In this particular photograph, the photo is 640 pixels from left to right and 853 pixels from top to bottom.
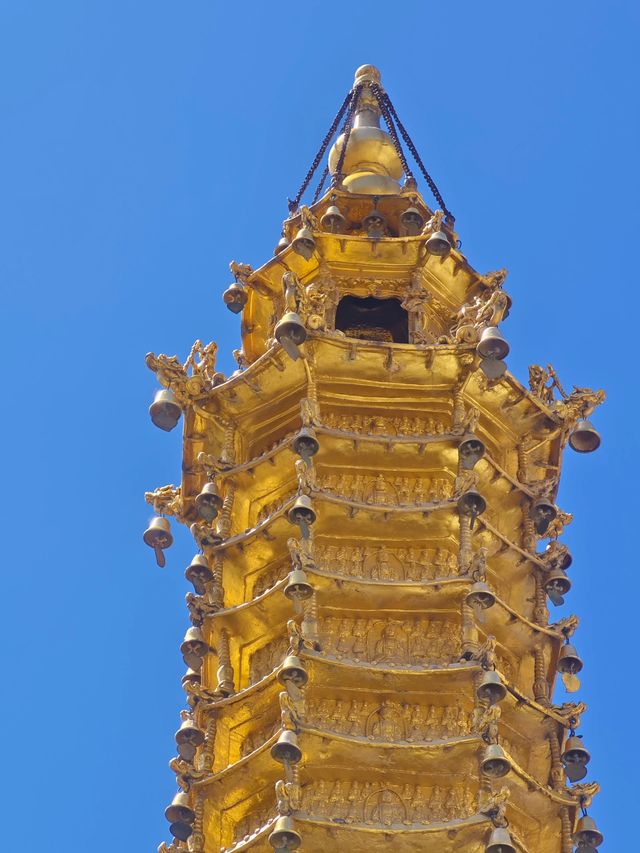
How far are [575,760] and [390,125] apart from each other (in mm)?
17120

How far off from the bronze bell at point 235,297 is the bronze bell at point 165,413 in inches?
230

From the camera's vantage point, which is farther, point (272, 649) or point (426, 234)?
point (426, 234)

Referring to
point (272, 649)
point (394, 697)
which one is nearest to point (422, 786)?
point (394, 697)

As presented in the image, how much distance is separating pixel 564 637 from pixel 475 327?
5.77 meters

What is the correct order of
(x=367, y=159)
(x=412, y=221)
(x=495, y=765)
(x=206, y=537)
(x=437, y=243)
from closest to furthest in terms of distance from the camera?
(x=495, y=765) → (x=206, y=537) → (x=437, y=243) → (x=412, y=221) → (x=367, y=159)

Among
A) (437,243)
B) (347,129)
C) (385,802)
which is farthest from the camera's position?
(347,129)

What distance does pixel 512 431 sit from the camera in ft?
136

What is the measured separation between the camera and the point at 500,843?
32125mm

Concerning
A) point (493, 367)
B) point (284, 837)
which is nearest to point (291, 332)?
point (493, 367)

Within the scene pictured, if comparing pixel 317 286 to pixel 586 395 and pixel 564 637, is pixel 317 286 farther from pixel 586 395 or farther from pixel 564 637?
pixel 564 637

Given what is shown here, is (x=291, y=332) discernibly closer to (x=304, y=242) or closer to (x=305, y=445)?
(x=305, y=445)

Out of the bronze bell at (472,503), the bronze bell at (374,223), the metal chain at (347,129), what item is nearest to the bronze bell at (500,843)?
the bronze bell at (472,503)

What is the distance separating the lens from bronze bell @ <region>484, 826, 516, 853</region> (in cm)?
3212

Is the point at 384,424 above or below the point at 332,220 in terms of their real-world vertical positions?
below
